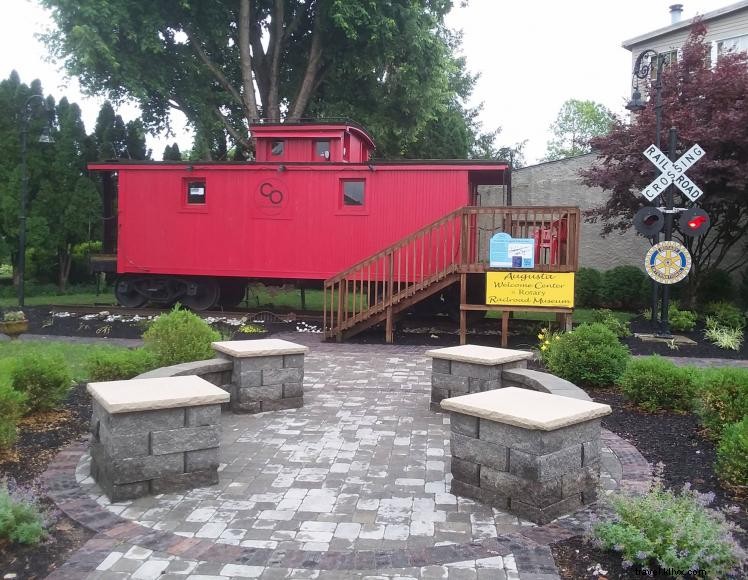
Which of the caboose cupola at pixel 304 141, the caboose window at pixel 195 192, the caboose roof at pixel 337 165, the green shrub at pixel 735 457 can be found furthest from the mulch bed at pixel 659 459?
the caboose window at pixel 195 192

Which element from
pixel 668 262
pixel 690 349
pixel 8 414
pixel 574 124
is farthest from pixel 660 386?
pixel 574 124

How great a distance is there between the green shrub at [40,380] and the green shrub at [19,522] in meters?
2.63

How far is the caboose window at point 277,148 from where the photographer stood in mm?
15245

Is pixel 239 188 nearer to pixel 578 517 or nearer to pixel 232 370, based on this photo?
pixel 232 370

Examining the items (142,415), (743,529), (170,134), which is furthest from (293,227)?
(170,134)

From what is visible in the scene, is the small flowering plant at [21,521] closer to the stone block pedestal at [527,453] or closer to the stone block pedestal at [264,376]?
the stone block pedestal at [527,453]

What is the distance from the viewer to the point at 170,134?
2439 cm

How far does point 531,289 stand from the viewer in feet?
35.6

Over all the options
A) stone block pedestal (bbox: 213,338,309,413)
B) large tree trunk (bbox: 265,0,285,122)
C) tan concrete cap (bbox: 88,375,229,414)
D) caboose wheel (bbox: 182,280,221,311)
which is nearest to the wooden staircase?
caboose wheel (bbox: 182,280,221,311)

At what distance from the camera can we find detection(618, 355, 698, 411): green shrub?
252 inches

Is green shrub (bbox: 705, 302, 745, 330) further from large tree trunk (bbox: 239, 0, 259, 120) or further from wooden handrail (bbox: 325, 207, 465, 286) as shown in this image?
large tree trunk (bbox: 239, 0, 259, 120)

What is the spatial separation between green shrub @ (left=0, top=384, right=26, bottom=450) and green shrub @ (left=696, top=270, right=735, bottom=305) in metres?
15.8

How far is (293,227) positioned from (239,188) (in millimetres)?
1578

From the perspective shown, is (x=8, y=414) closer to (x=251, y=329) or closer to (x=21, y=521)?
(x=21, y=521)
